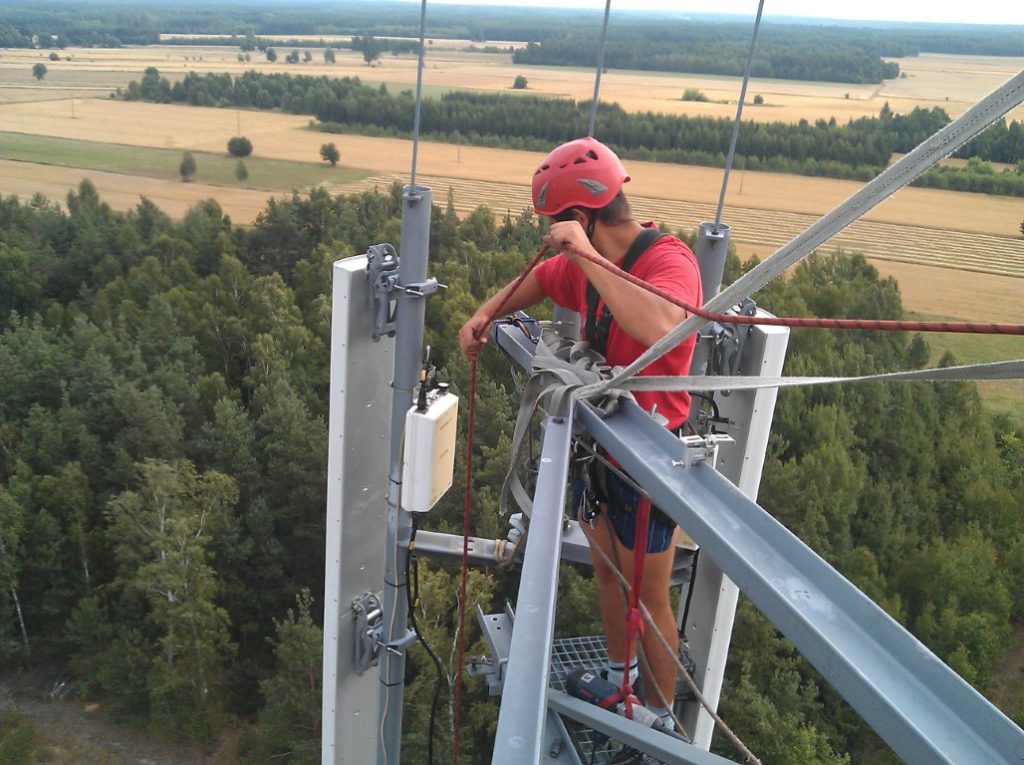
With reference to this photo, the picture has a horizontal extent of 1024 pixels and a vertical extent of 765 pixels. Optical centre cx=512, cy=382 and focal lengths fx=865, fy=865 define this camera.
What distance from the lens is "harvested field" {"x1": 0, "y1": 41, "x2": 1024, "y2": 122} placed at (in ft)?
24.0

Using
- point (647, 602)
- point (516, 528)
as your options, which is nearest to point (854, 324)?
point (647, 602)

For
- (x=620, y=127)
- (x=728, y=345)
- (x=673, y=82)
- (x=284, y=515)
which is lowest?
(x=284, y=515)

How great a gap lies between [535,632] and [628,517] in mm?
1792

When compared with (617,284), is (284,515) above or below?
below

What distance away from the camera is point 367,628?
4902 mm

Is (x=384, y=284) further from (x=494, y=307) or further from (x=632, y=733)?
(x=632, y=733)

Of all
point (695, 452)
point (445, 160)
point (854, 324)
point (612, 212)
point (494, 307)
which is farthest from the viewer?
point (445, 160)

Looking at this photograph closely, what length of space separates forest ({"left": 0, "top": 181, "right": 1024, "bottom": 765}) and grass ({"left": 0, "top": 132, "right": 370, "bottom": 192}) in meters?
9.56

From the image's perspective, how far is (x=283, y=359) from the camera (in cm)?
2627

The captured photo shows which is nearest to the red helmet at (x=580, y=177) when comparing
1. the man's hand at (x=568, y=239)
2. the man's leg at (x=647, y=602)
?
the man's hand at (x=568, y=239)

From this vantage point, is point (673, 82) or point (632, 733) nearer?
point (632, 733)

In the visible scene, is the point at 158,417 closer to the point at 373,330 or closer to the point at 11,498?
the point at 11,498

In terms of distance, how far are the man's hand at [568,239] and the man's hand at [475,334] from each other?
1.13 m

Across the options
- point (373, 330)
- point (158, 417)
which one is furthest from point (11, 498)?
point (373, 330)
